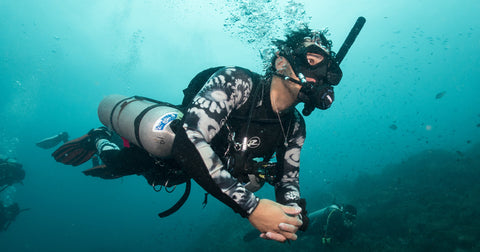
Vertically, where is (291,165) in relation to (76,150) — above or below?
below

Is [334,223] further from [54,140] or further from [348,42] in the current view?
[54,140]

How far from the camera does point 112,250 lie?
24.8 metres


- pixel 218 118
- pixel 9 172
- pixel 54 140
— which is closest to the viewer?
pixel 218 118

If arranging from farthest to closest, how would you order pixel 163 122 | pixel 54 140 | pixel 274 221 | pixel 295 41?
pixel 54 140 → pixel 295 41 → pixel 163 122 → pixel 274 221

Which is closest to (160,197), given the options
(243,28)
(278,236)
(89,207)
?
(89,207)

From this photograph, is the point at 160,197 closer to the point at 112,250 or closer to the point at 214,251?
the point at 112,250

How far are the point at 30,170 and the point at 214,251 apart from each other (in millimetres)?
79775

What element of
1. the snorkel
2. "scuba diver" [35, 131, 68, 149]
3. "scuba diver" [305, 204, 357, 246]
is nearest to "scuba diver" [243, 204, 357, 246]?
"scuba diver" [305, 204, 357, 246]

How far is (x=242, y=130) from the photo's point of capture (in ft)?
8.46

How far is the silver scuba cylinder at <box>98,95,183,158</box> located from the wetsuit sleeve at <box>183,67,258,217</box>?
45cm

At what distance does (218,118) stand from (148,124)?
822mm

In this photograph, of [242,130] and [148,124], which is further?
[242,130]

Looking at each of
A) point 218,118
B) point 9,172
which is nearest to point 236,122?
point 218,118

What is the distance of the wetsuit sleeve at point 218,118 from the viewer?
1.65 m
